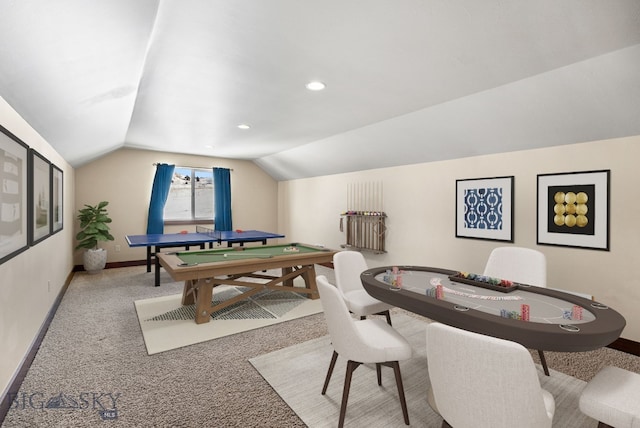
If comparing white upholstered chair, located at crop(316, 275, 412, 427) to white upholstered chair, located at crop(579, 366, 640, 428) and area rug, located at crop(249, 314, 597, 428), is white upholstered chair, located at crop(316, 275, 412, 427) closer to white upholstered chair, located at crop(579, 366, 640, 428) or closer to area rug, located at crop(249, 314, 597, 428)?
area rug, located at crop(249, 314, 597, 428)

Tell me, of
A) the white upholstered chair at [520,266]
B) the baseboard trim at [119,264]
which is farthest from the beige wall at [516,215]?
the baseboard trim at [119,264]

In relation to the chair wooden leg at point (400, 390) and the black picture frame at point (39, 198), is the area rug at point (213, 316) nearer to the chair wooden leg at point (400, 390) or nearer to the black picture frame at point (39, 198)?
the black picture frame at point (39, 198)

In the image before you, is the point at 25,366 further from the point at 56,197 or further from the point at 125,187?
the point at 125,187

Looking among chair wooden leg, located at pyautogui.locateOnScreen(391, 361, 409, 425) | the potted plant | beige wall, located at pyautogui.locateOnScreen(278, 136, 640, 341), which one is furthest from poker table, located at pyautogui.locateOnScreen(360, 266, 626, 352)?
the potted plant

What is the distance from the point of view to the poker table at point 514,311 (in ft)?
4.41

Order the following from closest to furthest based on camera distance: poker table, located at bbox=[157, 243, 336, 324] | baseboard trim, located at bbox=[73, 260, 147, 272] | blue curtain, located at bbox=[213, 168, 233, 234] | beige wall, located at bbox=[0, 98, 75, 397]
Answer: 1. beige wall, located at bbox=[0, 98, 75, 397]
2. poker table, located at bbox=[157, 243, 336, 324]
3. baseboard trim, located at bbox=[73, 260, 147, 272]
4. blue curtain, located at bbox=[213, 168, 233, 234]

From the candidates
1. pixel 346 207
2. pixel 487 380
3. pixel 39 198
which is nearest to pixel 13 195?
pixel 39 198

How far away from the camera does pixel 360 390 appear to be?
2.06 meters

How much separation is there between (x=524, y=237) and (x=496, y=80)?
1799 millimetres

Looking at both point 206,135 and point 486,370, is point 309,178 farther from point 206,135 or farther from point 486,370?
point 486,370

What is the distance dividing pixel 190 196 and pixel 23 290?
15.5 feet

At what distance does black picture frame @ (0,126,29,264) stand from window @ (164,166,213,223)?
442 cm

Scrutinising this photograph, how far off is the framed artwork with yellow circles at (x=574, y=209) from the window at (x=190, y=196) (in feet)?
20.1

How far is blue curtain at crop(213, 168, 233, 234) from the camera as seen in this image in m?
6.89
